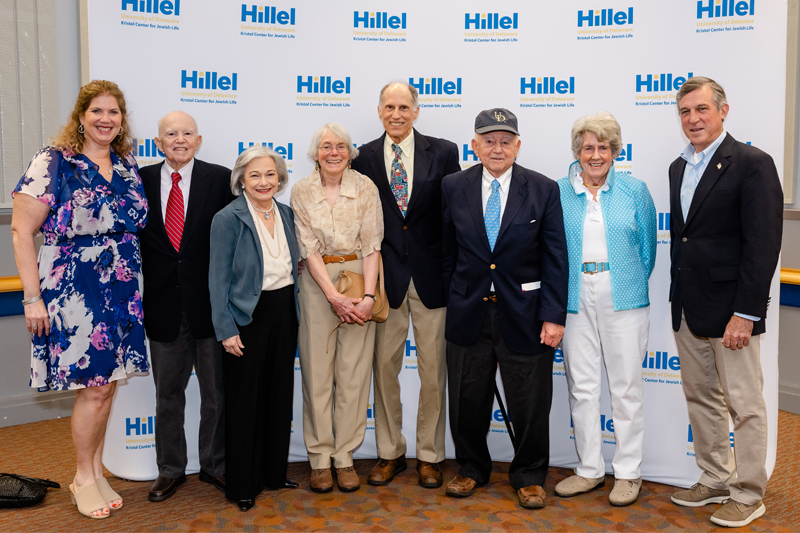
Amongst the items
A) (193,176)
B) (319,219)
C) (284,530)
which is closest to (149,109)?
(193,176)

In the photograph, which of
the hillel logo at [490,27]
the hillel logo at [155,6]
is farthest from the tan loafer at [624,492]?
the hillel logo at [155,6]

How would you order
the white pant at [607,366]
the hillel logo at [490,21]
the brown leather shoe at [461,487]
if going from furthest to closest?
the hillel logo at [490,21]
the brown leather shoe at [461,487]
the white pant at [607,366]

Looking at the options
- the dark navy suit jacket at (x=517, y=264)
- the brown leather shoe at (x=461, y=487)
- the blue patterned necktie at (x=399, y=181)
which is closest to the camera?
the dark navy suit jacket at (x=517, y=264)

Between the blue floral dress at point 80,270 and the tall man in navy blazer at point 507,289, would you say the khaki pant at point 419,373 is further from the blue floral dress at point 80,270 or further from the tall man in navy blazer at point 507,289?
the blue floral dress at point 80,270

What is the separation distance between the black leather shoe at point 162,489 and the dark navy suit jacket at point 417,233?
1.54m

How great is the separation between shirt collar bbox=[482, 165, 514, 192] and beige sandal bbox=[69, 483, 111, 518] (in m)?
2.50

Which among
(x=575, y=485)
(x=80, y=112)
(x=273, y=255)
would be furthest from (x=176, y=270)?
(x=575, y=485)

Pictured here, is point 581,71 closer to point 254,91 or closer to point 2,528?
point 254,91

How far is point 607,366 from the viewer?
10.1ft

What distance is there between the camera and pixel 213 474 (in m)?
3.25

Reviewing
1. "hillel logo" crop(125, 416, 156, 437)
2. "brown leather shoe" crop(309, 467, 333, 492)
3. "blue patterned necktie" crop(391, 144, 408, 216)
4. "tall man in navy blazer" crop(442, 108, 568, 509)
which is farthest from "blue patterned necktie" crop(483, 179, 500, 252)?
"hillel logo" crop(125, 416, 156, 437)

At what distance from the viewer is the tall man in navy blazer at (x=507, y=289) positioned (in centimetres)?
289

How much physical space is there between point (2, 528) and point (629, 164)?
12.6 feet

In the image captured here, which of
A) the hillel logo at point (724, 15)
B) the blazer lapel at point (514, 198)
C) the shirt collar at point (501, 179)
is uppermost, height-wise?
the hillel logo at point (724, 15)
